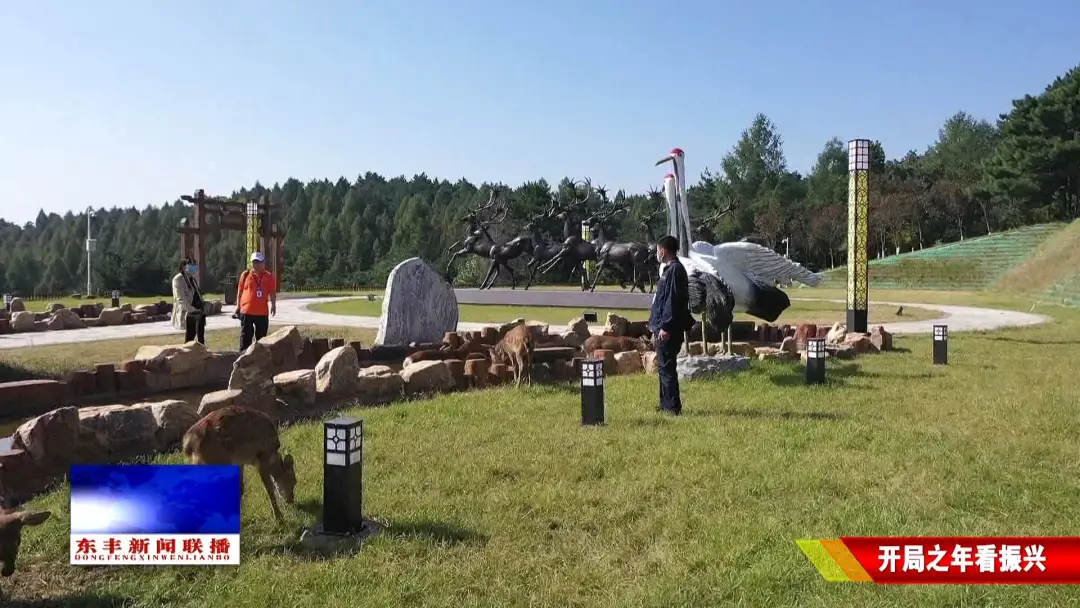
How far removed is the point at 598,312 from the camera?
2059cm

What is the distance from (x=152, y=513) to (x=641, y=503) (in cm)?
226

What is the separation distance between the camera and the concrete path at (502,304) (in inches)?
550

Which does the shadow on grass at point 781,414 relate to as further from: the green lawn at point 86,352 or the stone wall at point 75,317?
the stone wall at point 75,317

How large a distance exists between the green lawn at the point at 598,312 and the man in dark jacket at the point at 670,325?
33.9 ft

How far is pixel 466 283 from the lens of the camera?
35.5m

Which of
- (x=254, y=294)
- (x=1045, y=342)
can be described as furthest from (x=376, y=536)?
(x=1045, y=342)

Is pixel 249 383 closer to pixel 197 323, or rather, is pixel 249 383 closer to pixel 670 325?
pixel 670 325

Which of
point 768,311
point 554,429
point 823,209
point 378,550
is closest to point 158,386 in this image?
point 554,429

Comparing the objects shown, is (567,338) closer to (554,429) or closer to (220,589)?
(554,429)

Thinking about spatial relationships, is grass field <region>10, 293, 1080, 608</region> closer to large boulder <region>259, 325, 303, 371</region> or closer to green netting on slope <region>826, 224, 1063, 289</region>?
large boulder <region>259, 325, 303, 371</region>

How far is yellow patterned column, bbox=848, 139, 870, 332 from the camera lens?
1327 cm

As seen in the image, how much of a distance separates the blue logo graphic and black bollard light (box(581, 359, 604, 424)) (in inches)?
126

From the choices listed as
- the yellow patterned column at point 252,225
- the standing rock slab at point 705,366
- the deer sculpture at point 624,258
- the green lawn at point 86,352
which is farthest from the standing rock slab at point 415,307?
the yellow patterned column at point 252,225

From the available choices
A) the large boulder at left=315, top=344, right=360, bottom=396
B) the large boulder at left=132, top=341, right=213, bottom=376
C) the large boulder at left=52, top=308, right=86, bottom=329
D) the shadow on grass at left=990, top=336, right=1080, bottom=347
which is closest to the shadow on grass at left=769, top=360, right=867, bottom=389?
the large boulder at left=315, top=344, right=360, bottom=396
